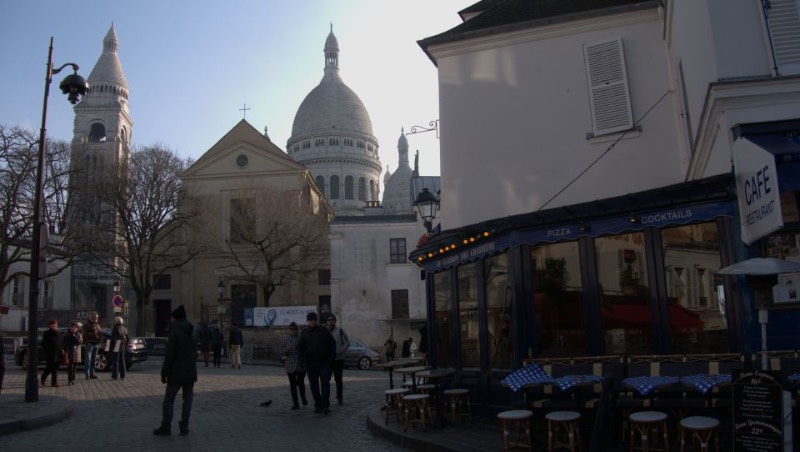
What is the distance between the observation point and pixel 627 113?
13617mm

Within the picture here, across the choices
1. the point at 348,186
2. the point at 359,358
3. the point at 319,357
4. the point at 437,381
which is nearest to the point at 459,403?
the point at 437,381

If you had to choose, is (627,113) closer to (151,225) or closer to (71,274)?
(151,225)

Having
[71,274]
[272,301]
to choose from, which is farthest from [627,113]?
[71,274]

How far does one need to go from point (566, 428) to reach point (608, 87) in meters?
7.87

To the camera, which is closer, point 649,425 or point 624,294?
point 649,425

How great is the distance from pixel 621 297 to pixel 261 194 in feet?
131

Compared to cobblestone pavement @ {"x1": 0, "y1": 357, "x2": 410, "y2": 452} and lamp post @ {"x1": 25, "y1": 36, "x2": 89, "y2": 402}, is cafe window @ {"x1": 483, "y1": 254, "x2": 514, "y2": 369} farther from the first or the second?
lamp post @ {"x1": 25, "y1": 36, "x2": 89, "y2": 402}

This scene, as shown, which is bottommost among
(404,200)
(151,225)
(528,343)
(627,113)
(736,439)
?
(736,439)

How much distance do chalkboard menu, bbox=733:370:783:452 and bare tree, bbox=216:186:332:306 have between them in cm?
3931

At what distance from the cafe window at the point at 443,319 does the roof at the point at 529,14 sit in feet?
17.2

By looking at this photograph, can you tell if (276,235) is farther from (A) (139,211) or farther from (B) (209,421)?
(B) (209,421)

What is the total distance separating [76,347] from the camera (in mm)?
19234

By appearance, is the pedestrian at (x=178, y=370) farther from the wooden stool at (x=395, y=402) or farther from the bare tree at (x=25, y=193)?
the bare tree at (x=25, y=193)

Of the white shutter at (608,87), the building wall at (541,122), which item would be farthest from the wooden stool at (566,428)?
the white shutter at (608,87)
